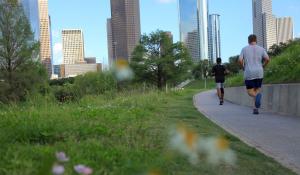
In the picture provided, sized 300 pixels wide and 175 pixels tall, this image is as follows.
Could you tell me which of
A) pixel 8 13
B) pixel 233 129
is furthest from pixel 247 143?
pixel 8 13

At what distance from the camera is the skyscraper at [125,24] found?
5.02 meters

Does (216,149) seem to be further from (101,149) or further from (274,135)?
(274,135)

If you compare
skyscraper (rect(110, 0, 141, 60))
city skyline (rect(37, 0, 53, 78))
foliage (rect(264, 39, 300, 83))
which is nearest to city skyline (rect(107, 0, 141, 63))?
skyscraper (rect(110, 0, 141, 60))

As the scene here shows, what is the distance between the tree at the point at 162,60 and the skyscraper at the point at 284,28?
19.2 m

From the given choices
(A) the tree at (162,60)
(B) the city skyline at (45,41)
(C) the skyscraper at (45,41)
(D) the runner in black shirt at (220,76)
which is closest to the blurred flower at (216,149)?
(D) the runner in black shirt at (220,76)

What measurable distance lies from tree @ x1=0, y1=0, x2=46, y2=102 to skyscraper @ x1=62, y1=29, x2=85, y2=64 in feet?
182

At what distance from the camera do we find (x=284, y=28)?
5484cm

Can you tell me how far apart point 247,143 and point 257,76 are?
5.81 metres

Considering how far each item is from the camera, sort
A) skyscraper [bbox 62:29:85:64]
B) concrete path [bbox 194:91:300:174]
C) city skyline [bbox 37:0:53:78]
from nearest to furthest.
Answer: skyscraper [bbox 62:29:85:64] → concrete path [bbox 194:91:300:174] → city skyline [bbox 37:0:53:78]

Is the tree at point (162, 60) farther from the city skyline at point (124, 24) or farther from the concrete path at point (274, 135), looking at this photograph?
the city skyline at point (124, 24)

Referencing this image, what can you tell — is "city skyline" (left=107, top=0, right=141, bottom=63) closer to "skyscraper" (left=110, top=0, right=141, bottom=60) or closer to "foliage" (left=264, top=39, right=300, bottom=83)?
"skyscraper" (left=110, top=0, right=141, bottom=60)

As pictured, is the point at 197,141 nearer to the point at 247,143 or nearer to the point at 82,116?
the point at 247,143

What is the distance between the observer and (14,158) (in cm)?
452

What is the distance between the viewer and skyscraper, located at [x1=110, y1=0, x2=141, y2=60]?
5.02 metres
